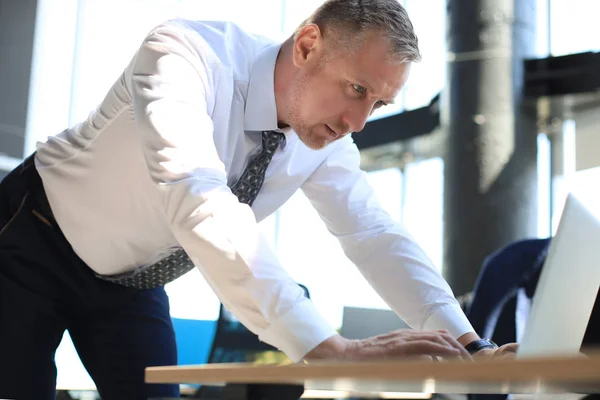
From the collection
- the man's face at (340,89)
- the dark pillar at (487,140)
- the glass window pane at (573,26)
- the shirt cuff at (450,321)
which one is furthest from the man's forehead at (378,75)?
the glass window pane at (573,26)

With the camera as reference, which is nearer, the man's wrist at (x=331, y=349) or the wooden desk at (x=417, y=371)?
the wooden desk at (x=417, y=371)

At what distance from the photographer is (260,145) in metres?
1.63

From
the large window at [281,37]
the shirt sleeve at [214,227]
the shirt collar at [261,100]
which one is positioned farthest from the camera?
the large window at [281,37]

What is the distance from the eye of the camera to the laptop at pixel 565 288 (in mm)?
930

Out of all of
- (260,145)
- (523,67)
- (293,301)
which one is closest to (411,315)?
(260,145)

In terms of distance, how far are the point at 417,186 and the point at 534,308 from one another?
186 inches

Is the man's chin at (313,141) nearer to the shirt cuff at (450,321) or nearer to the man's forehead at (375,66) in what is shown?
the man's forehead at (375,66)

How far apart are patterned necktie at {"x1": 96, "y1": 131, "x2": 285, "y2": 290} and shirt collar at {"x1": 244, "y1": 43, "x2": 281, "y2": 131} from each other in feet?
0.11

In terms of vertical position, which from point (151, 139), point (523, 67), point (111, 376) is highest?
point (523, 67)

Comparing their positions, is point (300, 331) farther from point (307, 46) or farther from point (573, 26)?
point (573, 26)

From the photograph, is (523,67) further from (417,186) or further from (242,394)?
(242,394)

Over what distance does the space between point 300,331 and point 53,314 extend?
0.80m

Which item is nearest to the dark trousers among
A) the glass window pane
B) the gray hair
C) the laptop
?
the gray hair

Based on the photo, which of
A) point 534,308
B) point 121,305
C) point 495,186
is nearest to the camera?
point 534,308
